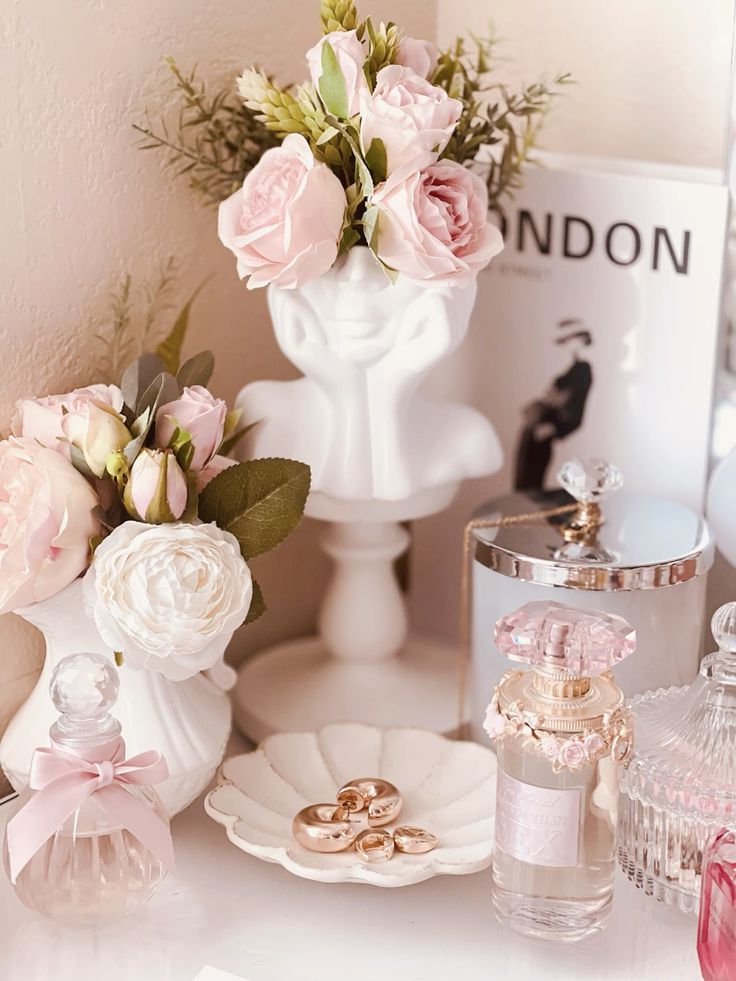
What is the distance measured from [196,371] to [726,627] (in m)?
0.40

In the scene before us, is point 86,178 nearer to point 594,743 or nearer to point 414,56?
point 414,56

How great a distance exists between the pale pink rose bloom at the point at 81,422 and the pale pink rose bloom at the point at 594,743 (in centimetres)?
34

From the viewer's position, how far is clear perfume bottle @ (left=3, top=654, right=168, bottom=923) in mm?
754

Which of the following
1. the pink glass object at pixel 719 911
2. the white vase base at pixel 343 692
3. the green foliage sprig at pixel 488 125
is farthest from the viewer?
the white vase base at pixel 343 692

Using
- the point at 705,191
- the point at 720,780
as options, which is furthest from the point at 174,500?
the point at 705,191

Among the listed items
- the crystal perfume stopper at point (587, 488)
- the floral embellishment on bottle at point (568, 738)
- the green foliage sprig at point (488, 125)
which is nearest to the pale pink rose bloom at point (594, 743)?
the floral embellishment on bottle at point (568, 738)

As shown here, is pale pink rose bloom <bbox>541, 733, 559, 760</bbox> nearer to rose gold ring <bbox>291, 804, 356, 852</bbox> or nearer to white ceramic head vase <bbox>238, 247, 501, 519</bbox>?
rose gold ring <bbox>291, 804, 356, 852</bbox>

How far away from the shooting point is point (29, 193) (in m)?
0.87

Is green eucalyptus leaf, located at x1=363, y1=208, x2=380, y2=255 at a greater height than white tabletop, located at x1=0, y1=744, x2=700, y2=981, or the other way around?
green eucalyptus leaf, located at x1=363, y1=208, x2=380, y2=255

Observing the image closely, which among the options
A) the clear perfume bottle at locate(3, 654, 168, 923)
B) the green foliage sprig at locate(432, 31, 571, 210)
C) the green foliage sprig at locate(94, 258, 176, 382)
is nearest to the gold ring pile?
the clear perfume bottle at locate(3, 654, 168, 923)

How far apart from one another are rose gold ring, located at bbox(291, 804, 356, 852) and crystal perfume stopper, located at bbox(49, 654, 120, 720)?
0.54 ft

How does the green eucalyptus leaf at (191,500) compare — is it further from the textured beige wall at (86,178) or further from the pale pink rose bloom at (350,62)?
the pale pink rose bloom at (350,62)

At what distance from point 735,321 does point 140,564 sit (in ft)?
1.67

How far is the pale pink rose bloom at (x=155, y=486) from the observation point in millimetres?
782
